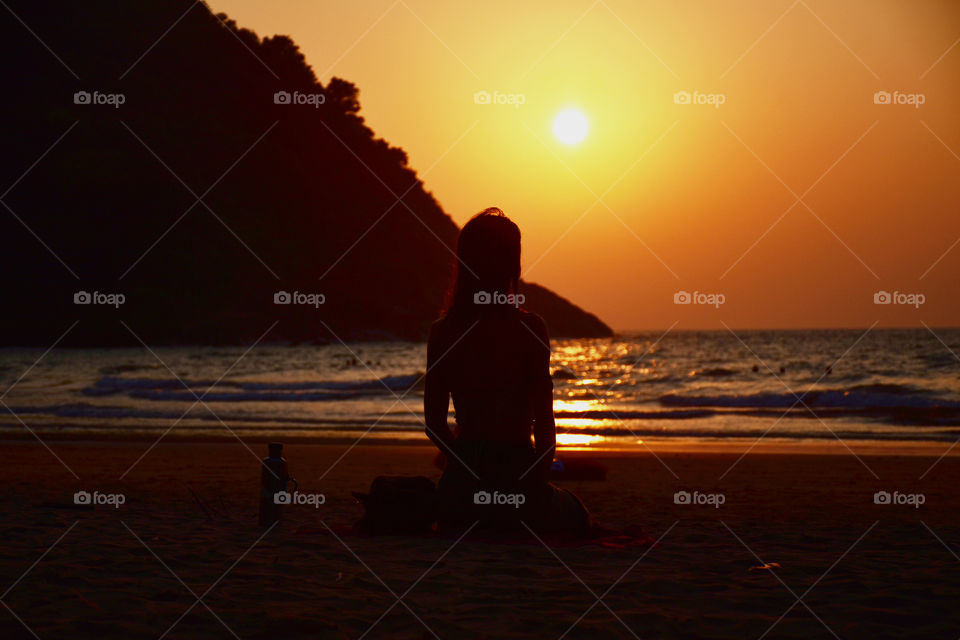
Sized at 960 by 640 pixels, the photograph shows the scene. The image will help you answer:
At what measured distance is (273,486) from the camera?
21.2 ft

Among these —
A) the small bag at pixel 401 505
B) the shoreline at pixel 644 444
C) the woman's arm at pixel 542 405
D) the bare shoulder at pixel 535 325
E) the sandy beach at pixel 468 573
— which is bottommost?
the sandy beach at pixel 468 573

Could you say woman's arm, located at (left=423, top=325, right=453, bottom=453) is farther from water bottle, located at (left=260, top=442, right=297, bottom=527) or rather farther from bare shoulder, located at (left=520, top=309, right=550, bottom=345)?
water bottle, located at (left=260, top=442, right=297, bottom=527)

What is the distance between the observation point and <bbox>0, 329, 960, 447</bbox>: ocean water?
66.0 ft

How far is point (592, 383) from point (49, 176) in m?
52.7

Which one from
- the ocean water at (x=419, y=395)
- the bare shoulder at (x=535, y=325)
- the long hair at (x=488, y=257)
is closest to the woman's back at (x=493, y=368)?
the bare shoulder at (x=535, y=325)

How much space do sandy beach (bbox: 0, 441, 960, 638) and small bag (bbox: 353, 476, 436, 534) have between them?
16 cm

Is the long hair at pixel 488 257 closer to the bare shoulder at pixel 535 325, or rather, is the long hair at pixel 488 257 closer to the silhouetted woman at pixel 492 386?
the silhouetted woman at pixel 492 386

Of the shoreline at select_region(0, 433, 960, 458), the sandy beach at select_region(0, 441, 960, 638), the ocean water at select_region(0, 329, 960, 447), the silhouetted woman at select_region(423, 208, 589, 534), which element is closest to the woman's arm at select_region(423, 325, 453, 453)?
the silhouetted woman at select_region(423, 208, 589, 534)

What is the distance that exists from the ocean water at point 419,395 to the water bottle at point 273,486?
11352mm

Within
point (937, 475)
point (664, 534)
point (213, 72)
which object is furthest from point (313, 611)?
point (213, 72)

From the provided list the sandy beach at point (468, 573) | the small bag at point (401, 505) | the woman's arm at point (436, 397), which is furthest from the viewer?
the small bag at point (401, 505)

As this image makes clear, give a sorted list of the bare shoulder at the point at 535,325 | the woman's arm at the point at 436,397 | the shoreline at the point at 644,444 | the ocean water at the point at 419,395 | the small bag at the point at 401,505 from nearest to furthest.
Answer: the bare shoulder at the point at 535,325 < the woman's arm at the point at 436,397 < the small bag at the point at 401,505 < the shoreline at the point at 644,444 < the ocean water at the point at 419,395

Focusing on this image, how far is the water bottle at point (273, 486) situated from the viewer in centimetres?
645

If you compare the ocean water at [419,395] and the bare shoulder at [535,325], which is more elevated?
the ocean water at [419,395]
